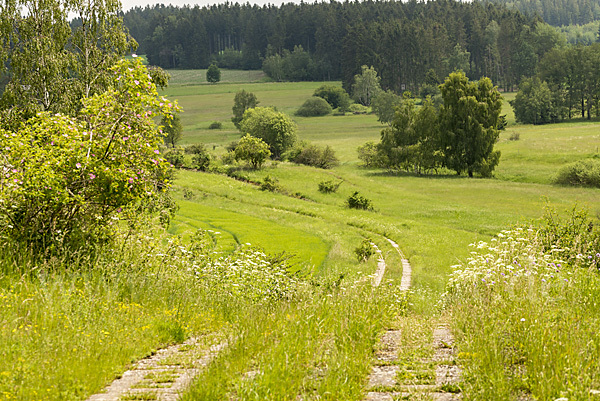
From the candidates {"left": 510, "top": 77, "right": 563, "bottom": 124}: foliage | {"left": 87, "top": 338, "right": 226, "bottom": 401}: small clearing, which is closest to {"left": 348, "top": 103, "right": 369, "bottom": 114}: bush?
{"left": 510, "top": 77, "right": 563, "bottom": 124}: foliage

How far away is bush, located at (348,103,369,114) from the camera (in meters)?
155

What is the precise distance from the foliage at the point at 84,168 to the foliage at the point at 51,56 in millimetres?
17930

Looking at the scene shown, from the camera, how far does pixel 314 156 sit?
259 feet

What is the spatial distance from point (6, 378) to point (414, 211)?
4615 cm

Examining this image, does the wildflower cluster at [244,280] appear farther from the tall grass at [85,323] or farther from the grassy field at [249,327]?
the tall grass at [85,323]

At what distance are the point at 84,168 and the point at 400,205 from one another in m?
44.8

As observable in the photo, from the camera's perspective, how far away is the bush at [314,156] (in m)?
78.8

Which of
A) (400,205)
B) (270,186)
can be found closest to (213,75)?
(270,186)

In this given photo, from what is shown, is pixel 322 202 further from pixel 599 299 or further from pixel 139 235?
pixel 599 299

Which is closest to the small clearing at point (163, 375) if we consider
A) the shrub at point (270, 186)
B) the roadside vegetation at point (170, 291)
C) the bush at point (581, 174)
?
the roadside vegetation at point (170, 291)

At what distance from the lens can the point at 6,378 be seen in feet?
17.8

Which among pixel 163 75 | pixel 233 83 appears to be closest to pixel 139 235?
pixel 163 75

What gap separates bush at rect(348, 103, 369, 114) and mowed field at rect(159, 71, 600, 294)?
58.2m

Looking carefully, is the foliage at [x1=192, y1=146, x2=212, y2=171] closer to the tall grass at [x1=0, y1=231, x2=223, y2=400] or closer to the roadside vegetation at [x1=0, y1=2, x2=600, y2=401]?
the roadside vegetation at [x1=0, y1=2, x2=600, y2=401]
